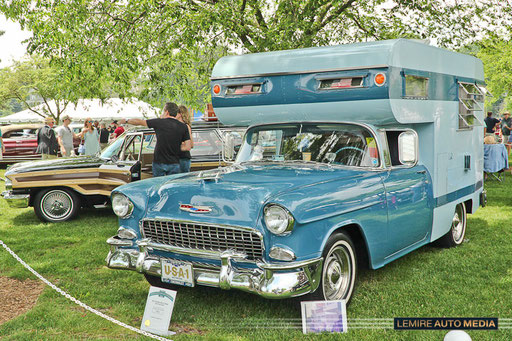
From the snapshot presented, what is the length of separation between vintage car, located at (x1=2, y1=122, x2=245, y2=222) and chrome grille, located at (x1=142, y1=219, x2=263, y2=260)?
4.05 metres

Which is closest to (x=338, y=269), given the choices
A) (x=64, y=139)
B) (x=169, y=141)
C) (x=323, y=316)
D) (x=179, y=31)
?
(x=323, y=316)

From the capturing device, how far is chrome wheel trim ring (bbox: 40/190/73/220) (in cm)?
875

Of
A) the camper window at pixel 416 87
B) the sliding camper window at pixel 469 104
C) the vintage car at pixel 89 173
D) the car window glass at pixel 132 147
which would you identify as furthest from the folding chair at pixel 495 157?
the car window glass at pixel 132 147

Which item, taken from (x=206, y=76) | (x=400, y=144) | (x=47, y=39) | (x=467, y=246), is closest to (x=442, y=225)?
(x=467, y=246)

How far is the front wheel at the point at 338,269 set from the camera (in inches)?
161

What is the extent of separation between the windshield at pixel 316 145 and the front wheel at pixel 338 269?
0.98 metres

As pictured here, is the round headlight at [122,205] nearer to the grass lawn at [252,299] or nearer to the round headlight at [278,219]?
the grass lawn at [252,299]

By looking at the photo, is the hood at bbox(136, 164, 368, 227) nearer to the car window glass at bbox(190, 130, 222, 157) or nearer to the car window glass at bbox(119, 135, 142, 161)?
the car window glass at bbox(119, 135, 142, 161)

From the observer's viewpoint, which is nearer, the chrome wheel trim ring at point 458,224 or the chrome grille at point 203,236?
the chrome grille at point 203,236

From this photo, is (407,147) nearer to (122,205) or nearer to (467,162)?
(467,162)

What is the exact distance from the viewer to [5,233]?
793cm

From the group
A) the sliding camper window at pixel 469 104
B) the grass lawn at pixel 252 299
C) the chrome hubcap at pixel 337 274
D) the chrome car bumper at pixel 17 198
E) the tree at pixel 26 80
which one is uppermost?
the tree at pixel 26 80

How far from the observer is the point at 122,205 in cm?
461

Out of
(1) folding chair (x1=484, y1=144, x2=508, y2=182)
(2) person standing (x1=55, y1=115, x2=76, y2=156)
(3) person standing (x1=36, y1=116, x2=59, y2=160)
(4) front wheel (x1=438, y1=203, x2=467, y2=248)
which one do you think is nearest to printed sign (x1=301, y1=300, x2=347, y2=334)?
(4) front wheel (x1=438, y1=203, x2=467, y2=248)
